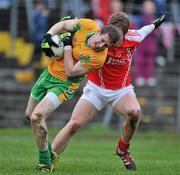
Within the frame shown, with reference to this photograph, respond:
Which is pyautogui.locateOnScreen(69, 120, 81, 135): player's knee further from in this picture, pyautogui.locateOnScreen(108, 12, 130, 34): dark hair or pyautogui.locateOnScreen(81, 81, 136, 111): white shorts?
pyautogui.locateOnScreen(108, 12, 130, 34): dark hair

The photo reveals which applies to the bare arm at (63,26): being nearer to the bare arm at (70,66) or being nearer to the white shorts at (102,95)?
the bare arm at (70,66)

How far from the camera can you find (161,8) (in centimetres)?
2356

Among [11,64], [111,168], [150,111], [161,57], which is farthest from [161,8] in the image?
[111,168]

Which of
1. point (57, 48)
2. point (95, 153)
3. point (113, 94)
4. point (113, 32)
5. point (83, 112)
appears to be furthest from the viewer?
point (95, 153)

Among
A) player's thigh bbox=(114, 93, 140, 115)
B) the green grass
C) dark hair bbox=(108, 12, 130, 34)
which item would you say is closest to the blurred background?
the green grass

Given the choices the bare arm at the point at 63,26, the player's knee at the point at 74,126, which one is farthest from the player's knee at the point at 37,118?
the bare arm at the point at 63,26

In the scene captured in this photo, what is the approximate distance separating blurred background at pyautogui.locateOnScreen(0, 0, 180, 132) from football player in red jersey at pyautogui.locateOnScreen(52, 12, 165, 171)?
9466 millimetres

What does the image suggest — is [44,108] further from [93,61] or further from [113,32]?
[113,32]

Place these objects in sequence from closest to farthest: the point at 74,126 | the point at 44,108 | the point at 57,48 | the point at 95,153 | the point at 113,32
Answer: the point at 113,32 → the point at 44,108 → the point at 57,48 → the point at 74,126 → the point at 95,153

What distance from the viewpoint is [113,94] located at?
39.0ft

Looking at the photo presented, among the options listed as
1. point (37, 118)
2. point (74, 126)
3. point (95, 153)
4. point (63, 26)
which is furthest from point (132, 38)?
point (95, 153)

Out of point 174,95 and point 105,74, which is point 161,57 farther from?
point 105,74

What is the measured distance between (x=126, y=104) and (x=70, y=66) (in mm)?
1116

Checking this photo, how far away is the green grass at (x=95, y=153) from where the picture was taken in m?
11.8
